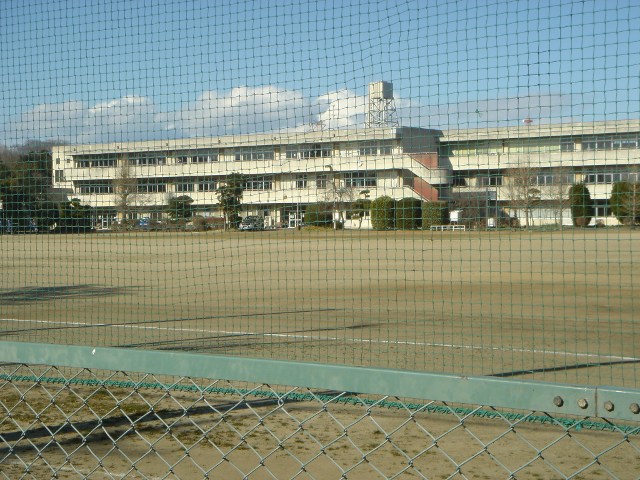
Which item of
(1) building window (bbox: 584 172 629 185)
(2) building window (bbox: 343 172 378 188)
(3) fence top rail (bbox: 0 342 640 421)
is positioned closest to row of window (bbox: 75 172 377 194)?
(2) building window (bbox: 343 172 378 188)

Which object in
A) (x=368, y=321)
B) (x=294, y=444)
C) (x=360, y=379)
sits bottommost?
(x=368, y=321)

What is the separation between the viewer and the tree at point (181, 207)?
8984 millimetres

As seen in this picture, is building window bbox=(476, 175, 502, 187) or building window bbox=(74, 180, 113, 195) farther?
building window bbox=(74, 180, 113, 195)

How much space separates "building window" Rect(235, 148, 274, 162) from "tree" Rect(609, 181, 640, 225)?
128 inches

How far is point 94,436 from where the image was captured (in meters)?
5.21

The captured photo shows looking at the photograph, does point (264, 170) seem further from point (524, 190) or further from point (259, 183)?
point (524, 190)

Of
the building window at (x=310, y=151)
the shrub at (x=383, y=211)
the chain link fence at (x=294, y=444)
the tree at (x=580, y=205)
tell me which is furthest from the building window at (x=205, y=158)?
the tree at (x=580, y=205)

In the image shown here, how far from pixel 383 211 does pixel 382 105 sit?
1.66 metres

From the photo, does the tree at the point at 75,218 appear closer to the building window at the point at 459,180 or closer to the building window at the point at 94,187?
the building window at the point at 94,187

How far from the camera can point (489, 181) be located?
7387 mm

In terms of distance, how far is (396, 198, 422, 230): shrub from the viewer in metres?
8.03

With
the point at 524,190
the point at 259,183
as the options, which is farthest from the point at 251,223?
the point at 524,190

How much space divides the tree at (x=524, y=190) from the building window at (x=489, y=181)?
105 millimetres

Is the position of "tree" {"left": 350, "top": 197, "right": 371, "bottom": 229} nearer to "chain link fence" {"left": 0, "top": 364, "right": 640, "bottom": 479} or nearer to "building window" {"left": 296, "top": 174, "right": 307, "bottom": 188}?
"building window" {"left": 296, "top": 174, "right": 307, "bottom": 188}
